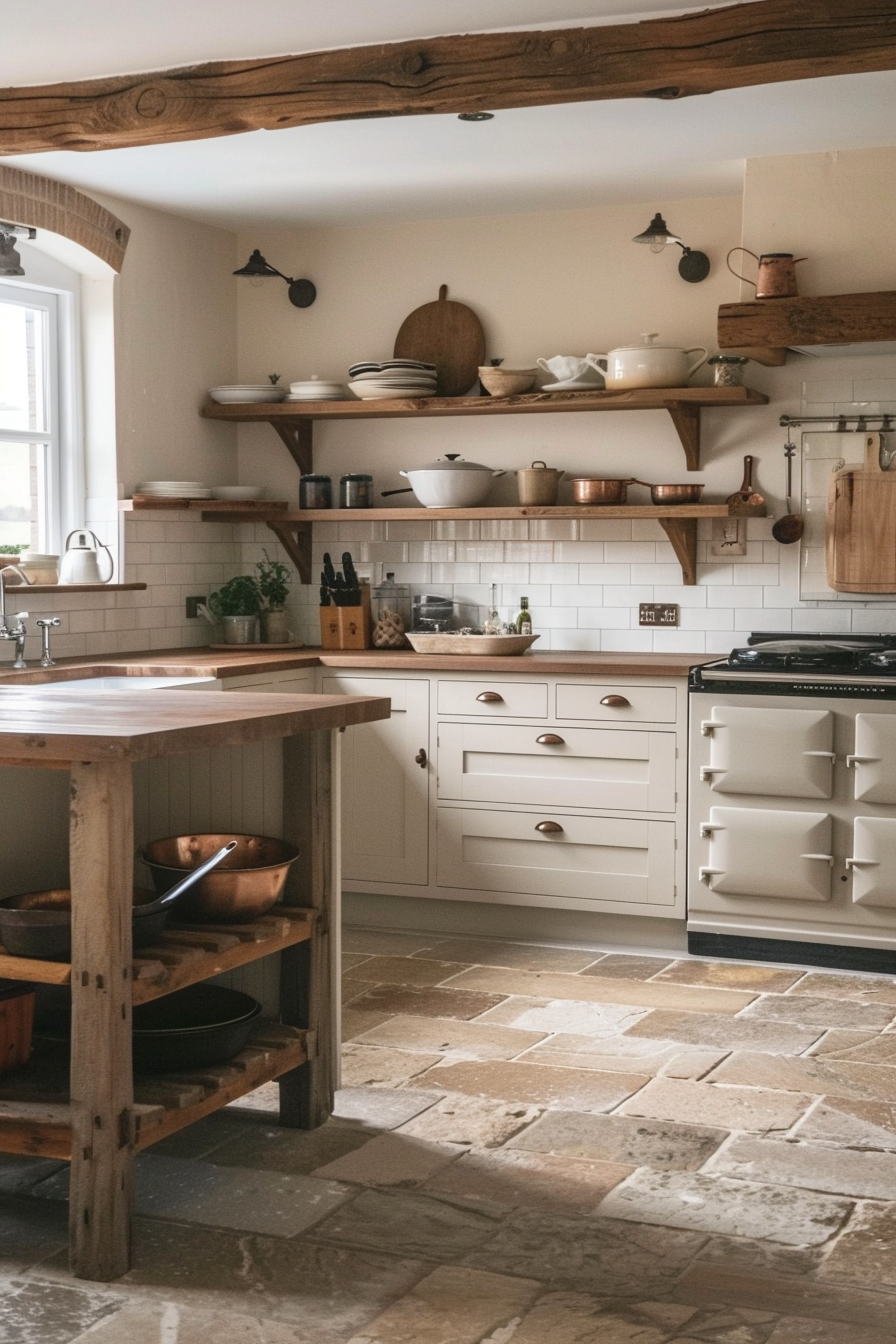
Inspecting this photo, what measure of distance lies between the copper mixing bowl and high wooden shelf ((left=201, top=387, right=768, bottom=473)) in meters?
2.58

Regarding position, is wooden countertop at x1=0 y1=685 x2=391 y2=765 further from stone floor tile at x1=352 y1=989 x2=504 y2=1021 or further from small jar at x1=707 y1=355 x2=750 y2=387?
small jar at x1=707 y1=355 x2=750 y2=387

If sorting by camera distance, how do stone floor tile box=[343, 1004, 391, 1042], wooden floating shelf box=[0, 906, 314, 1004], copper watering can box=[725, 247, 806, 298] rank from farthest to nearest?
copper watering can box=[725, 247, 806, 298] → stone floor tile box=[343, 1004, 391, 1042] → wooden floating shelf box=[0, 906, 314, 1004]

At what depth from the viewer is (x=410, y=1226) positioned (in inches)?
114

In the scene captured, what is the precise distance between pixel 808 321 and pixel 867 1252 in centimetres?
301

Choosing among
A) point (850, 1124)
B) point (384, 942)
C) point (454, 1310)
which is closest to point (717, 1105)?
point (850, 1124)

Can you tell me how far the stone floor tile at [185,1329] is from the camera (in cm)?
246

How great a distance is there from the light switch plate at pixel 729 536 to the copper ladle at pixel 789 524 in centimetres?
12

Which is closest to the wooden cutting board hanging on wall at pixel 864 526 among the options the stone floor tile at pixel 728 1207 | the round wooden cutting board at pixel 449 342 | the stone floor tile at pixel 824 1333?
the round wooden cutting board at pixel 449 342

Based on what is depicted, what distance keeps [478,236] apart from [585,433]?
0.88m

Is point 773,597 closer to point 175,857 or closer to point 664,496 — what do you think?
point 664,496

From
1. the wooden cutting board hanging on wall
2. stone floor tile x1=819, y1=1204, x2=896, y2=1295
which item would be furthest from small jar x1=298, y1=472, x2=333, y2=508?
stone floor tile x1=819, y1=1204, x2=896, y2=1295

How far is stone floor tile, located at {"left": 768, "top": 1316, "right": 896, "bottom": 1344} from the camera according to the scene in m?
2.45

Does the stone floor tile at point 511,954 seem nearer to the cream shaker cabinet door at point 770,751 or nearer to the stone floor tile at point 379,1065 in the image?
the cream shaker cabinet door at point 770,751

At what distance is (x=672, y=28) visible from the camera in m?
3.53
